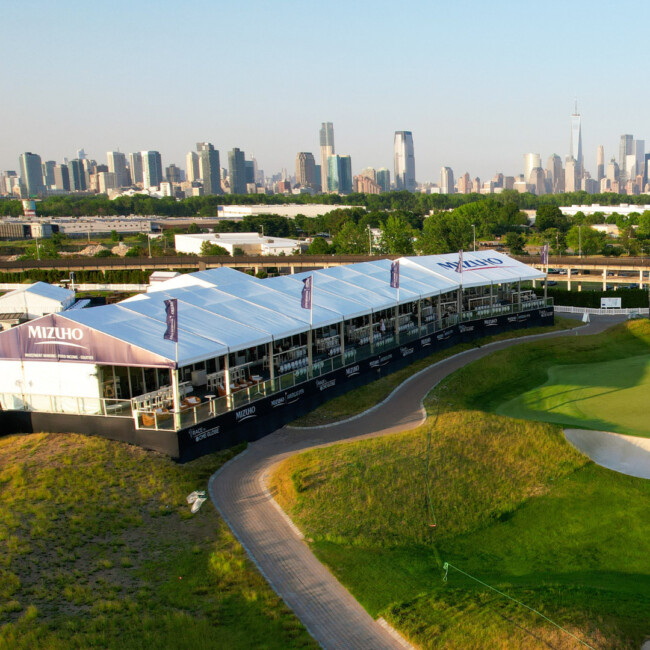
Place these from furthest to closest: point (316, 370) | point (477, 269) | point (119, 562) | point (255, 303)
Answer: point (477, 269) < point (255, 303) < point (316, 370) < point (119, 562)

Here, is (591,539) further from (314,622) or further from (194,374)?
(194,374)

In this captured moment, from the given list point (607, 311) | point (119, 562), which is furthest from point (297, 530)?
point (607, 311)

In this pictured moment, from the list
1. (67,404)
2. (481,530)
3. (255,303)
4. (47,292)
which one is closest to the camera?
(481,530)

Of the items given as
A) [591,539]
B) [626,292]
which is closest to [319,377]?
[591,539]

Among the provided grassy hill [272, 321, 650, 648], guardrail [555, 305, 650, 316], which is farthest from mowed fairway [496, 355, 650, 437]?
guardrail [555, 305, 650, 316]

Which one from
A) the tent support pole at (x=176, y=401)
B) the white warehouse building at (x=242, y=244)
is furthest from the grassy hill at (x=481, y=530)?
the white warehouse building at (x=242, y=244)

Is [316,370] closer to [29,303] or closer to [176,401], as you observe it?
[176,401]
